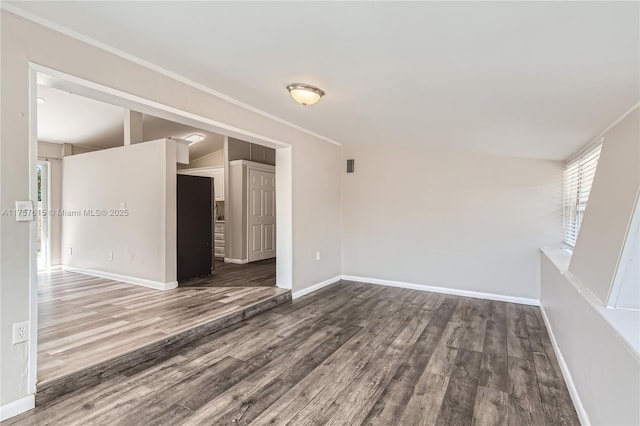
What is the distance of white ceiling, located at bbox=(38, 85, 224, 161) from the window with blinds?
5.94 metres

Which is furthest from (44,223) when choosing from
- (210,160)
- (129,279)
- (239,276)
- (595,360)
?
(595,360)

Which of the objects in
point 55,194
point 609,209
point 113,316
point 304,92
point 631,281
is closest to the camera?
point 631,281

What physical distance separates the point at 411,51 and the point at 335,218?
3772 millimetres

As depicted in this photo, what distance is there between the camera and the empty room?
5.92 feet

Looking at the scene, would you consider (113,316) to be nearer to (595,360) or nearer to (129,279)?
(129,279)

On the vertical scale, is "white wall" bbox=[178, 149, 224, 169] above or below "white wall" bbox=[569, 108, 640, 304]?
above

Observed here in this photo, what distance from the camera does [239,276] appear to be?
547 centimetres

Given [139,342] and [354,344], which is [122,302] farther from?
[354,344]

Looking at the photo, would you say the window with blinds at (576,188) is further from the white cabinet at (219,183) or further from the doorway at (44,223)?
the doorway at (44,223)

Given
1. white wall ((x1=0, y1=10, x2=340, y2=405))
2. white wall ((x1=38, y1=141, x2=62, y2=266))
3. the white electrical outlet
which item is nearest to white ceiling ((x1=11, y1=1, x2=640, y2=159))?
white wall ((x1=0, y1=10, x2=340, y2=405))

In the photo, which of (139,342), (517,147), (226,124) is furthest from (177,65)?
(517,147)

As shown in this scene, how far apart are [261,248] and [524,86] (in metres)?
5.95

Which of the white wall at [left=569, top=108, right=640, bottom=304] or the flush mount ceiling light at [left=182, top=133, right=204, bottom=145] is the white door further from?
the white wall at [left=569, top=108, right=640, bottom=304]

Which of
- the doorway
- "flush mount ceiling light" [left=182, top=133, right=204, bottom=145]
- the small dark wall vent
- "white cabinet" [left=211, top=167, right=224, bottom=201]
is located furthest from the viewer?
"white cabinet" [left=211, top=167, right=224, bottom=201]
